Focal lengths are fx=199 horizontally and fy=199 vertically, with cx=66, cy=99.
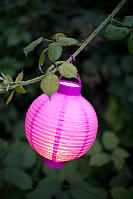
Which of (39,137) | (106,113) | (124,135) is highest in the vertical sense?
(39,137)

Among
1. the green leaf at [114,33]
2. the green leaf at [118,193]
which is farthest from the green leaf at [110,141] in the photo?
the green leaf at [114,33]

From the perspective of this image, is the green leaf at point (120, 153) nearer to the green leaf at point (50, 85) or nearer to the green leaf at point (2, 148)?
the green leaf at point (2, 148)

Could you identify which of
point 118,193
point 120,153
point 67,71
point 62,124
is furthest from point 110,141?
point 67,71

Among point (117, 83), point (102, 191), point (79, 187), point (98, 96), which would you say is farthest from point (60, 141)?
point (98, 96)

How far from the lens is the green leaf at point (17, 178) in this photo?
951 mm

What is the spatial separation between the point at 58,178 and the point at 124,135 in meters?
1.04

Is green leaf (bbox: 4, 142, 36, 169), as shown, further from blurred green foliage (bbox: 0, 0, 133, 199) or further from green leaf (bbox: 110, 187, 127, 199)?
green leaf (bbox: 110, 187, 127, 199)

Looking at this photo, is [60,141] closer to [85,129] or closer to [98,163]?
[85,129]

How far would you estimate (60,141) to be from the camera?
633 mm

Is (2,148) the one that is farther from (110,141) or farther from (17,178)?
(110,141)

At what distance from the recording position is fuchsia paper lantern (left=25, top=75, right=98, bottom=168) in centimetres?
62

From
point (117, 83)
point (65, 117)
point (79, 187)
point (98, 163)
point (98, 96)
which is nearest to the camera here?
point (65, 117)

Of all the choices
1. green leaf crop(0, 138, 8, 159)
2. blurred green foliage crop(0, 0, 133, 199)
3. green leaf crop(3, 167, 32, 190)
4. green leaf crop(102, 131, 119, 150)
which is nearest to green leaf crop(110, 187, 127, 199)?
blurred green foliage crop(0, 0, 133, 199)

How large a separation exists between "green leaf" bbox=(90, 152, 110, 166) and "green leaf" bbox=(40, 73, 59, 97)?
29.5 inches
